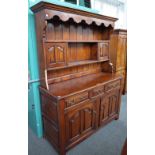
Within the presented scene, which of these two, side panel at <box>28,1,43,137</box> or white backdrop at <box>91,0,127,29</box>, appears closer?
side panel at <box>28,1,43,137</box>

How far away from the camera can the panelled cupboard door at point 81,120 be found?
1598mm

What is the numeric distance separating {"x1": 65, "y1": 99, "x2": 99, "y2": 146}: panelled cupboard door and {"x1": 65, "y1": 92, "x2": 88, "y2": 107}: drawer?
0.24 feet

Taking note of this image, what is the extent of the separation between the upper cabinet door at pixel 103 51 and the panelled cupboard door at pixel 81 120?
0.83m

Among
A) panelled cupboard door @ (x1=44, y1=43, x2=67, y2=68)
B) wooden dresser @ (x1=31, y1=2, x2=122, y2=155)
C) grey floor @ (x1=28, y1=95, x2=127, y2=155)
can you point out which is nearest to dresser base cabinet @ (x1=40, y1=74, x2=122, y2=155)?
wooden dresser @ (x1=31, y1=2, x2=122, y2=155)

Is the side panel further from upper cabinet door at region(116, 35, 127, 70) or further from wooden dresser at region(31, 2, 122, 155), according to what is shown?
upper cabinet door at region(116, 35, 127, 70)

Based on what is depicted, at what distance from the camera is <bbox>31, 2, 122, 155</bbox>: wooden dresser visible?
58.9 inches

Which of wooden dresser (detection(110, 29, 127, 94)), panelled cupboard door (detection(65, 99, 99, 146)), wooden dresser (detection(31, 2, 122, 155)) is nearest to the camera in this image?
wooden dresser (detection(31, 2, 122, 155))

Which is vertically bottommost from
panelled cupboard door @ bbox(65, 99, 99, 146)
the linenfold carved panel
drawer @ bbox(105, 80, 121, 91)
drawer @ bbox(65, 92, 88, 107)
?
panelled cupboard door @ bbox(65, 99, 99, 146)

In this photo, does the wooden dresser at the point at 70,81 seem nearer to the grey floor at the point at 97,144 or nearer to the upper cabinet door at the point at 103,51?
→ the upper cabinet door at the point at 103,51

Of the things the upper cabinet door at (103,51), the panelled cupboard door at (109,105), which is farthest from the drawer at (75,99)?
the upper cabinet door at (103,51)

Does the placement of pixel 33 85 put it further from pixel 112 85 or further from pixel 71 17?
pixel 112 85
